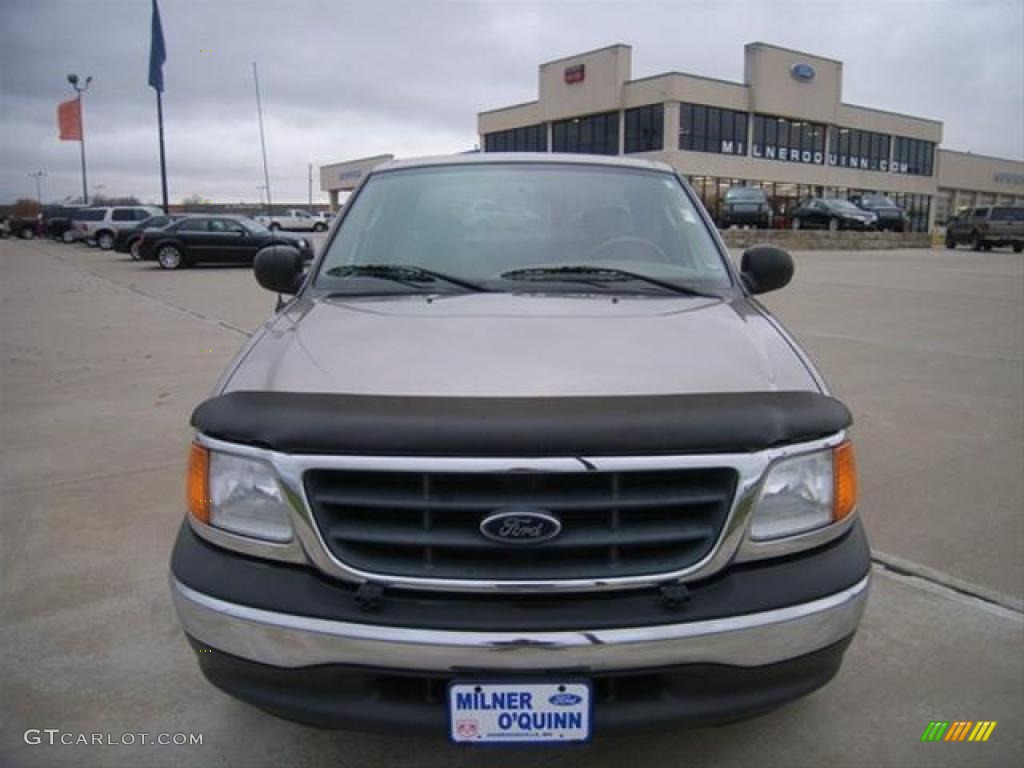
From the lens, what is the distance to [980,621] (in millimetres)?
3150

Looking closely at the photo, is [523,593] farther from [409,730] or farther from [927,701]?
[927,701]

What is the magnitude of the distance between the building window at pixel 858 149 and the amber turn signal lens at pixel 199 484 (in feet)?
201

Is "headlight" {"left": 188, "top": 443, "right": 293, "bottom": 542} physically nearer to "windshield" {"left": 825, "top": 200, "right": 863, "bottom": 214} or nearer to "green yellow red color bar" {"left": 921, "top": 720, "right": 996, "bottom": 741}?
"green yellow red color bar" {"left": 921, "top": 720, "right": 996, "bottom": 741}

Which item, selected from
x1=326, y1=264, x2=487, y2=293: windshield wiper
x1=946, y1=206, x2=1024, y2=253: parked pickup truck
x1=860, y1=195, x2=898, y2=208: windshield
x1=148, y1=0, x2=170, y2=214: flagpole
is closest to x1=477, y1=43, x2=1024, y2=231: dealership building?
x1=860, y1=195, x2=898, y2=208: windshield

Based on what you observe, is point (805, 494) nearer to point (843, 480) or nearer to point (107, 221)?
point (843, 480)

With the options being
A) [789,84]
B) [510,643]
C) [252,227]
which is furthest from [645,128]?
[510,643]

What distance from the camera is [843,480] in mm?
2180

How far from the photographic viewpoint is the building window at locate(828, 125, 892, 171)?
186ft

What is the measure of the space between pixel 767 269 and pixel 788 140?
2206 inches

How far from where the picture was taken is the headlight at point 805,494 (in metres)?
2.03

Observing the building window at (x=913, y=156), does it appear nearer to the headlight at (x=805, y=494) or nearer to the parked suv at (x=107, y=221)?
the parked suv at (x=107, y=221)

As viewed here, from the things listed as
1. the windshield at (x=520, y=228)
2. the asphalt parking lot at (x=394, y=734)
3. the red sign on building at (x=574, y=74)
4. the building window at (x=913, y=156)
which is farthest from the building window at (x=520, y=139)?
the windshield at (x=520, y=228)

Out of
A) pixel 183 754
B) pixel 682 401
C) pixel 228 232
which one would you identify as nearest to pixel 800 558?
pixel 682 401

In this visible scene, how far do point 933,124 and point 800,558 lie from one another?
74.0m
